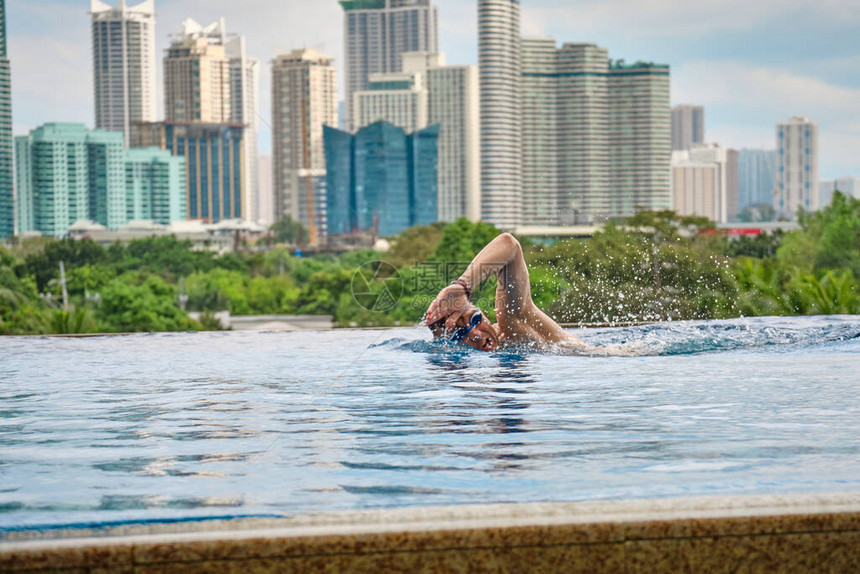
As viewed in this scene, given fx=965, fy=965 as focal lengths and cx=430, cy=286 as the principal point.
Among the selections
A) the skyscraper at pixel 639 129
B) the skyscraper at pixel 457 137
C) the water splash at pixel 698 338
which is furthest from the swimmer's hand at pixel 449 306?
the skyscraper at pixel 457 137

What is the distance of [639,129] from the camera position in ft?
418

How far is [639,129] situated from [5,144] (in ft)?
253

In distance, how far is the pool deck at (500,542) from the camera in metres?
2.11

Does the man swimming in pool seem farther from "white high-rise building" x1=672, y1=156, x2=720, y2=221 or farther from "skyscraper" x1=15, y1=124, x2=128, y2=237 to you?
"white high-rise building" x1=672, y1=156, x2=720, y2=221

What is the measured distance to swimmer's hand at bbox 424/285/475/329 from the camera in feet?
21.8

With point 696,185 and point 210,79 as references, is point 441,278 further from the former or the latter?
point 696,185

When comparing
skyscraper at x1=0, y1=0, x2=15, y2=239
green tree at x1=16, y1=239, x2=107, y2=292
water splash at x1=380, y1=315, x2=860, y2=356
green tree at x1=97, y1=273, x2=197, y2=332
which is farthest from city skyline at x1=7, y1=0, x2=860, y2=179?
water splash at x1=380, y1=315, x2=860, y2=356

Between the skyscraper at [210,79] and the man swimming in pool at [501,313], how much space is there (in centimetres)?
14955

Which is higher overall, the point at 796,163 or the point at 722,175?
the point at 796,163

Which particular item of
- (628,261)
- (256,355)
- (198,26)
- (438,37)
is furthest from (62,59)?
(256,355)

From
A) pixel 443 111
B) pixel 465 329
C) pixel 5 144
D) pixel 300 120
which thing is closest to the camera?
pixel 465 329

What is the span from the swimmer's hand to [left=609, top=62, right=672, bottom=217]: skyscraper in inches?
4788

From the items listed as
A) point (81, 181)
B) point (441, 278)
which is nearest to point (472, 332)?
point (441, 278)

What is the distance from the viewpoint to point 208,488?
9.61ft
